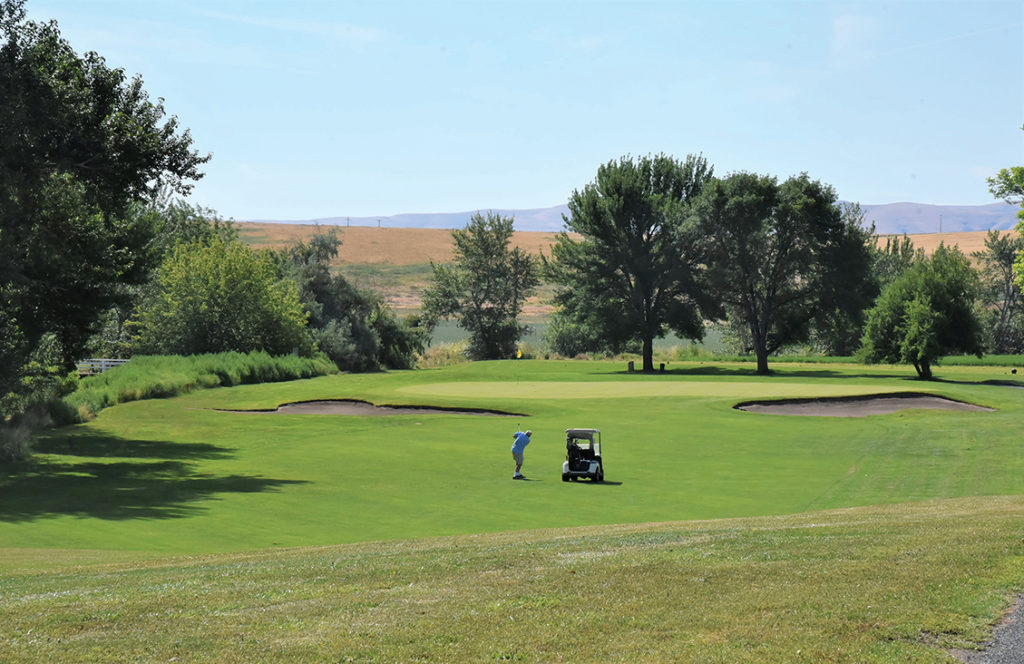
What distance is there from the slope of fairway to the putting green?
43cm

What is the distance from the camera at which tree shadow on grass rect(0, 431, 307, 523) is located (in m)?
20.8

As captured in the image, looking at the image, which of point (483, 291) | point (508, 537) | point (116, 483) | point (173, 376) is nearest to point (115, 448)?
point (116, 483)

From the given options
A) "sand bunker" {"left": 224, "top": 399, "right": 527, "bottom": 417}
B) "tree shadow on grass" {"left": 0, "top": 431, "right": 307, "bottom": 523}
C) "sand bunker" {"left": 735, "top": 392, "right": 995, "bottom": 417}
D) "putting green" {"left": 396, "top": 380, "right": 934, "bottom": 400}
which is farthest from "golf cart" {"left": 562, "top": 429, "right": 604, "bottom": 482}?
"putting green" {"left": 396, "top": 380, "right": 934, "bottom": 400}

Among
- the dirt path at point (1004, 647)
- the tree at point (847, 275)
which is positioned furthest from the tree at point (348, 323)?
the dirt path at point (1004, 647)

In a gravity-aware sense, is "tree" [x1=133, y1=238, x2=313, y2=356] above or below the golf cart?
above

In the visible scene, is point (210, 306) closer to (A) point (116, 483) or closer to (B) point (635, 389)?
(B) point (635, 389)

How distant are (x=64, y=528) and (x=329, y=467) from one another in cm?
883

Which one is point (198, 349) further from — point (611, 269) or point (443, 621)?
point (443, 621)

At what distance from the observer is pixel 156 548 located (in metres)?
17.0

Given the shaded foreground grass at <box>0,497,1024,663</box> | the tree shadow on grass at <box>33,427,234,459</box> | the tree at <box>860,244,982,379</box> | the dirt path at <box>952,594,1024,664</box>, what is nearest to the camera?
the dirt path at <box>952,594,1024,664</box>

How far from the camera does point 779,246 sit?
6712 centimetres

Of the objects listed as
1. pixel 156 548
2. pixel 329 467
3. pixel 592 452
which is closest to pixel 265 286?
pixel 329 467

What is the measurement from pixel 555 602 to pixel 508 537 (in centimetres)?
663

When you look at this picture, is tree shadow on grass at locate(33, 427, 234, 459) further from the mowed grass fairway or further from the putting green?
the putting green
